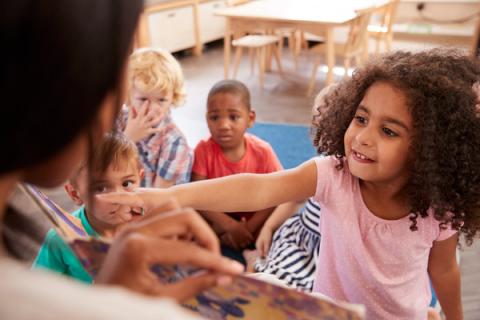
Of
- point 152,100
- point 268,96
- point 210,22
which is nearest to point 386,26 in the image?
point 268,96

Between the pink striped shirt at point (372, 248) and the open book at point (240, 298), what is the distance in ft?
1.78

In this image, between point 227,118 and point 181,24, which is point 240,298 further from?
point 181,24

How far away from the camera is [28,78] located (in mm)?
330

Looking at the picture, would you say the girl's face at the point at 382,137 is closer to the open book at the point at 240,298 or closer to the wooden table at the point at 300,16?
the open book at the point at 240,298

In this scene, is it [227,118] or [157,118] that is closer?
[157,118]

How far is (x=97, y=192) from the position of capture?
3.56ft

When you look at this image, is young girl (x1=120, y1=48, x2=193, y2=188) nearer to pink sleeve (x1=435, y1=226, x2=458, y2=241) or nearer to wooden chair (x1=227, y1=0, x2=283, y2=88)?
pink sleeve (x1=435, y1=226, x2=458, y2=241)

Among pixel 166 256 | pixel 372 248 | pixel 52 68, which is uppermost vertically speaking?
pixel 52 68

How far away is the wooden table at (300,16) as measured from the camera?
357 centimetres

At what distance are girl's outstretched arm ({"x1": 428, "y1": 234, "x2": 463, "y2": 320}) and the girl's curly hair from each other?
2.6 inches

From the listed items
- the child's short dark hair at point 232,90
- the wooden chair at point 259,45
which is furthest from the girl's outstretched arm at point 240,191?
the wooden chair at point 259,45

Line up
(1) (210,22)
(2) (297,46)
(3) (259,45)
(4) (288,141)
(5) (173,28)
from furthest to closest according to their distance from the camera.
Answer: (1) (210,22), (5) (173,28), (2) (297,46), (3) (259,45), (4) (288,141)

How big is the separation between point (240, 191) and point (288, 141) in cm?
202

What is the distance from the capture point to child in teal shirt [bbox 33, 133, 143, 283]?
642 mm
